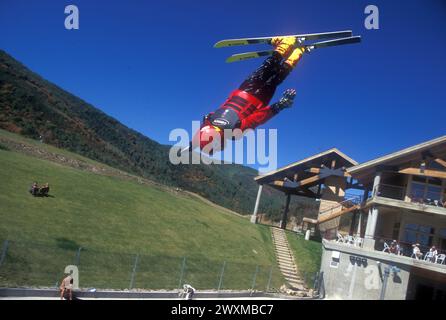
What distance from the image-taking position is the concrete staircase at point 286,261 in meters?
21.4

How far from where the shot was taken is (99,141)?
5641cm

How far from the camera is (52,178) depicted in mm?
22156

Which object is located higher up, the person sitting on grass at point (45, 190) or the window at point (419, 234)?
the window at point (419, 234)

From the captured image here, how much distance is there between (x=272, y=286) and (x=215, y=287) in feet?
13.0

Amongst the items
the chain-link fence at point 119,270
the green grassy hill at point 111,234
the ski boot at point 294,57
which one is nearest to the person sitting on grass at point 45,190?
the green grassy hill at point 111,234

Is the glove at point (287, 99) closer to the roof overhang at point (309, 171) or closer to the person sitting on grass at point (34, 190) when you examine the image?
the person sitting on grass at point (34, 190)

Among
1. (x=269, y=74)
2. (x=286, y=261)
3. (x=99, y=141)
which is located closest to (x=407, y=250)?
(x=286, y=261)

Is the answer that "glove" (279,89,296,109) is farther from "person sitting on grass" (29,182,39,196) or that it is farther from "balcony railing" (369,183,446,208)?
"person sitting on grass" (29,182,39,196)

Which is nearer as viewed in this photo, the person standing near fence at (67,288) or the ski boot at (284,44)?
the person standing near fence at (67,288)

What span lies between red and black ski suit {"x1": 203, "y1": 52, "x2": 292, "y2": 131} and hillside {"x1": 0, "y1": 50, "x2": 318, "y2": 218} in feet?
93.9

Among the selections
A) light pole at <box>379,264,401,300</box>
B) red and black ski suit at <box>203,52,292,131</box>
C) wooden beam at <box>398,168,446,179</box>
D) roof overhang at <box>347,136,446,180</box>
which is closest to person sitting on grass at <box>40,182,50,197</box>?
red and black ski suit at <box>203,52,292,131</box>

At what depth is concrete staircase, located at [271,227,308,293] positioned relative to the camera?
2139cm

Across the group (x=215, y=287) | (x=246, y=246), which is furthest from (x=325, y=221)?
(x=215, y=287)
